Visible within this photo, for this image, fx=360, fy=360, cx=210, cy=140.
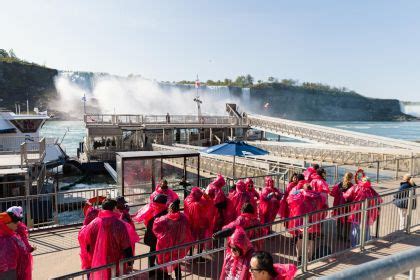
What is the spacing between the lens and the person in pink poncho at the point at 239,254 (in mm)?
3670

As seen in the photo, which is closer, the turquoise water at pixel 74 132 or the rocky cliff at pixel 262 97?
the turquoise water at pixel 74 132

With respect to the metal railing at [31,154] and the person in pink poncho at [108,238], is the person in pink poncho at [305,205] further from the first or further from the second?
the metal railing at [31,154]

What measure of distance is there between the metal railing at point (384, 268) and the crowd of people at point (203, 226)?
95 centimetres

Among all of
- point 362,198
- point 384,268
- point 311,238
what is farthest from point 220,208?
point 384,268

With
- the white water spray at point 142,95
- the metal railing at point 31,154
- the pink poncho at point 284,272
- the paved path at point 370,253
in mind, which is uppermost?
the white water spray at point 142,95

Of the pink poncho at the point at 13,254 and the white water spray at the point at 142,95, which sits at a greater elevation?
the white water spray at the point at 142,95

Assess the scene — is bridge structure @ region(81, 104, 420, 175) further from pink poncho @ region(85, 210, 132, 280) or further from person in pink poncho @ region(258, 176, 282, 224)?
pink poncho @ region(85, 210, 132, 280)

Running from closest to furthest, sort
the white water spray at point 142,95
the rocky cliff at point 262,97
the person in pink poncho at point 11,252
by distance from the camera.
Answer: the person in pink poncho at point 11,252
the white water spray at point 142,95
the rocky cliff at point 262,97

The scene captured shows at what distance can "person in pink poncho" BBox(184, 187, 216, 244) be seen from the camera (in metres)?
6.39

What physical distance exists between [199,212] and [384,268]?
4.51m

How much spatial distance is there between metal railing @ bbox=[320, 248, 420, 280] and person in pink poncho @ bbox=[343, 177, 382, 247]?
4.58 metres

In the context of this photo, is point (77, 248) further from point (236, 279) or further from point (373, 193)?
point (373, 193)

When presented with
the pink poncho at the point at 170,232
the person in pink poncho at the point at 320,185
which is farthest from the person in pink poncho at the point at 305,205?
the pink poncho at the point at 170,232

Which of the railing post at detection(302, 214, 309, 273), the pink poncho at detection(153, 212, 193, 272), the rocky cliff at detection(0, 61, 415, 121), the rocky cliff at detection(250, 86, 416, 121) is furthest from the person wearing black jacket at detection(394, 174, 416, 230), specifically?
the rocky cliff at detection(250, 86, 416, 121)
